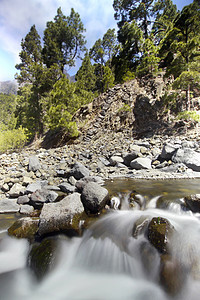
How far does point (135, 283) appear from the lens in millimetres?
2484

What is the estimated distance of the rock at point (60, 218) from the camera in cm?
339

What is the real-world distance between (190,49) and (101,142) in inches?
487

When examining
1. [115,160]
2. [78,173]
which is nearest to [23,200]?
[78,173]

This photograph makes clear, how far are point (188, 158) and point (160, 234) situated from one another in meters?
7.26

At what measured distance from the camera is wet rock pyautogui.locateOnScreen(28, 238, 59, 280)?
2.73 metres

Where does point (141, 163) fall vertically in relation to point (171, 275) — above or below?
above

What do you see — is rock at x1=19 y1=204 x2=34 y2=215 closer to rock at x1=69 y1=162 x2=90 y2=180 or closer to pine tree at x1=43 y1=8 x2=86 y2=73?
rock at x1=69 y1=162 x2=90 y2=180

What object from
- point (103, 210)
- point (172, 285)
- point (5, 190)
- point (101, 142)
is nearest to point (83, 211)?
point (103, 210)

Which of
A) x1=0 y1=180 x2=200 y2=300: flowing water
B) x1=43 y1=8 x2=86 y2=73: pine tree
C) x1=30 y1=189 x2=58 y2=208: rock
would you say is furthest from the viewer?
x1=43 y1=8 x2=86 y2=73: pine tree

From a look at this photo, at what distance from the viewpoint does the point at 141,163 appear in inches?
376

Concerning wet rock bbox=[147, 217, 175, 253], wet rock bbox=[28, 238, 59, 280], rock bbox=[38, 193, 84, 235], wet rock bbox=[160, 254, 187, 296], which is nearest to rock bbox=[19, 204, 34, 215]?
rock bbox=[38, 193, 84, 235]

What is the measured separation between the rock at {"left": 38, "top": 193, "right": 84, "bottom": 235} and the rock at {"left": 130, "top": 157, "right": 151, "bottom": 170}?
6613 mm

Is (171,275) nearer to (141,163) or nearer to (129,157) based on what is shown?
(141,163)

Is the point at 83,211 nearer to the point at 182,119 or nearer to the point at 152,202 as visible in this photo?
the point at 152,202
